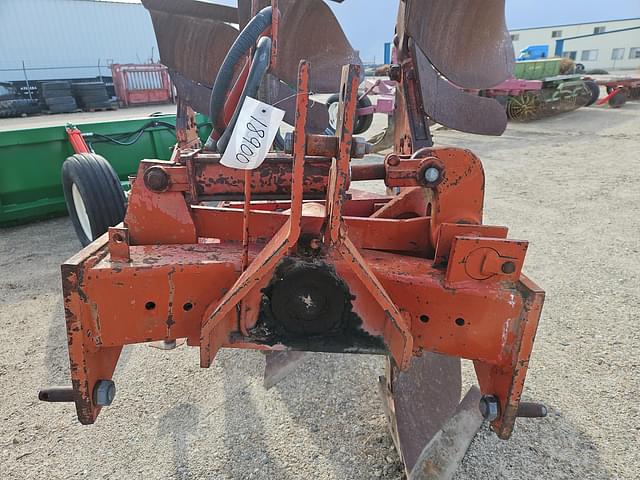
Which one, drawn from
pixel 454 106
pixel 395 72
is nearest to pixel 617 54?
pixel 454 106

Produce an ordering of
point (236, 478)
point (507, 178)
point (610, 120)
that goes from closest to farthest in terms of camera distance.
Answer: point (236, 478) < point (507, 178) < point (610, 120)

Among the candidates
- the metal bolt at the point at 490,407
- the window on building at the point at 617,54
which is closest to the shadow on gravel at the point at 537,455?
the metal bolt at the point at 490,407

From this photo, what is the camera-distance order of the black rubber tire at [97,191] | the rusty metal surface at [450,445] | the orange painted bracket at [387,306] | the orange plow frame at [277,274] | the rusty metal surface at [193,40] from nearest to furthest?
the orange painted bracket at [387,306], the orange plow frame at [277,274], the rusty metal surface at [450,445], the black rubber tire at [97,191], the rusty metal surface at [193,40]

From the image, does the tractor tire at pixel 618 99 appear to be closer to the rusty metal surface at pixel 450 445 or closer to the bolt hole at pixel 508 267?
the rusty metal surface at pixel 450 445

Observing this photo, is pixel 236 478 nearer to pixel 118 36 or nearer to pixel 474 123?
pixel 474 123

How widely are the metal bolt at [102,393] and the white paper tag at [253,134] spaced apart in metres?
0.84

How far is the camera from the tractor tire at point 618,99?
45.3ft

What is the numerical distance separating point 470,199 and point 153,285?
3.49 feet

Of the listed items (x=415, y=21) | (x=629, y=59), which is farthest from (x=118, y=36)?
(x=629, y=59)

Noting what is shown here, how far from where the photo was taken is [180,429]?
75.1 inches

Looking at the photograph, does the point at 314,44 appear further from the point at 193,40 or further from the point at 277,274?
the point at 277,274

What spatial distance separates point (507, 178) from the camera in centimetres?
636

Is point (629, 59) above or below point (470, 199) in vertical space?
above

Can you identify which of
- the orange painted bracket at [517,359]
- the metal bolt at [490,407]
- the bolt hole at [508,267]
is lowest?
the metal bolt at [490,407]
